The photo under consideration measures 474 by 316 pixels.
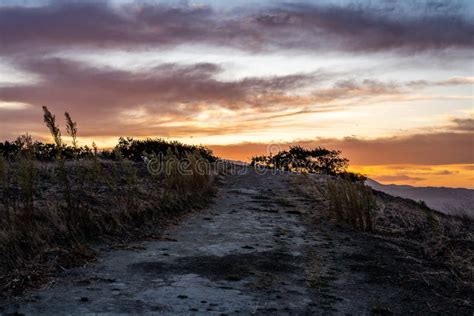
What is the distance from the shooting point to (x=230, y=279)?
194 inches

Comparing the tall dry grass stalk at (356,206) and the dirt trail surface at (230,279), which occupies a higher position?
→ the tall dry grass stalk at (356,206)

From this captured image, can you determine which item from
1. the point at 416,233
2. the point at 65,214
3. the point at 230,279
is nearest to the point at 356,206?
the point at 416,233

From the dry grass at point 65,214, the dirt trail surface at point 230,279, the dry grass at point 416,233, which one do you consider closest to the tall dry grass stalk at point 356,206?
the dry grass at point 416,233

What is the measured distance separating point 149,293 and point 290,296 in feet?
4.48

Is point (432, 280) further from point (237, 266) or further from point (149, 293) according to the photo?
point (149, 293)

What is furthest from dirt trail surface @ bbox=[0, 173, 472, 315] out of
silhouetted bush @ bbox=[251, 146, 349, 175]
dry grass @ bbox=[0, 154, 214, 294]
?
silhouetted bush @ bbox=[251, 146, 349, 175]

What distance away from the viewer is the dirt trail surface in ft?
13.3

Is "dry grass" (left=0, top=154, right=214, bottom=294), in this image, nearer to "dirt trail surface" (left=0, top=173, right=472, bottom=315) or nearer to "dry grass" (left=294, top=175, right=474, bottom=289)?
"dirt trail surface" (left=0, top=173, right=472, bottom=315)

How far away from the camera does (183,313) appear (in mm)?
3861

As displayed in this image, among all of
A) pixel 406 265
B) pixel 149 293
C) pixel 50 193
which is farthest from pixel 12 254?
pixel 406 265

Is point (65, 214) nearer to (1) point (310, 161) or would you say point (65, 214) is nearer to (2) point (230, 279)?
(2) point (230, 279)

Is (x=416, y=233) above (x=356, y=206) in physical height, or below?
below

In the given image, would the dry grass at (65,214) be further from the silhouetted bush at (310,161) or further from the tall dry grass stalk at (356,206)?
the silhouetted bush at (310,161)

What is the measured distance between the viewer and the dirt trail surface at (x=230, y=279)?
4059mm
